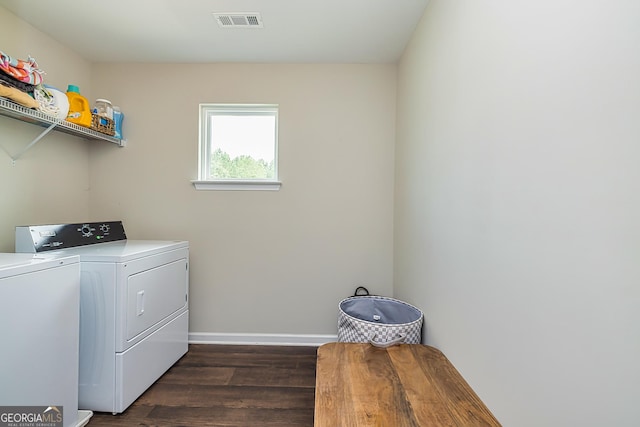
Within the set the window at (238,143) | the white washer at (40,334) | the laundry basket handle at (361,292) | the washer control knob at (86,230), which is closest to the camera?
the white washer at (40,334)

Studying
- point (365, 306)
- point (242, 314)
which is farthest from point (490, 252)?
point (242, 314)

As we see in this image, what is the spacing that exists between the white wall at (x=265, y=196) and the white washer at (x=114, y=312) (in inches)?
21.3

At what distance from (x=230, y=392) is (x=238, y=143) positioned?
6.15 feet

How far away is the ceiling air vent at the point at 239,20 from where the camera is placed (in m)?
1.78

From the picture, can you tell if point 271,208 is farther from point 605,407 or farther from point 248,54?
point 605,407

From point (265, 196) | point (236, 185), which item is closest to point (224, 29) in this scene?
point (236, 185)

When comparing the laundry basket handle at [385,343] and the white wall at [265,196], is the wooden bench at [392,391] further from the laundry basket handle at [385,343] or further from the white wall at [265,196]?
the white wall at [265,196]

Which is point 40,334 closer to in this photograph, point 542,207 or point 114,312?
point 114,312

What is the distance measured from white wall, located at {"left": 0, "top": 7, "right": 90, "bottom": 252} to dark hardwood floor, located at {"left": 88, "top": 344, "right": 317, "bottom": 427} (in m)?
1.32

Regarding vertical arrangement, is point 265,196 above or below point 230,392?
above

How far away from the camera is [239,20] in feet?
6.02

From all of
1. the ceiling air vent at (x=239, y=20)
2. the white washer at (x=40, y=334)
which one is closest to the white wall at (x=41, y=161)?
the white washer at (x=40, y=334)

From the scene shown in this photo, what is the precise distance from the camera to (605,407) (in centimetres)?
59

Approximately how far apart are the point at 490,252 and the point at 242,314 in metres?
2.01
